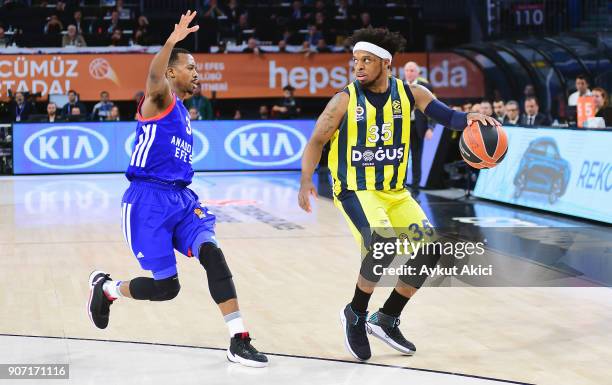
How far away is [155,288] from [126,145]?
1512 centimetres

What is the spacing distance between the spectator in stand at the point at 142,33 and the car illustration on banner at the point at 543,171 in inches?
504

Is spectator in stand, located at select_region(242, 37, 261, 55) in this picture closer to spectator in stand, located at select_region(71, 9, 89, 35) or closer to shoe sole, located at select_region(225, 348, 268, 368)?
spectator in stand, located at select_region(71, 9, 89, 35)

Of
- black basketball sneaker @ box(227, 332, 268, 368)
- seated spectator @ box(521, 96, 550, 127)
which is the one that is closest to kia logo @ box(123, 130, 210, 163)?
seated spectator @ box(521, 96, 550, 127)

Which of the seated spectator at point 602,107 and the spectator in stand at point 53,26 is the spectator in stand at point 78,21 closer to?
the spectator in stand at point 53,26

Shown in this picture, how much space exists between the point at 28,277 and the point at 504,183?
302 inches

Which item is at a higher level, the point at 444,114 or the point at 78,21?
the point at 78,21

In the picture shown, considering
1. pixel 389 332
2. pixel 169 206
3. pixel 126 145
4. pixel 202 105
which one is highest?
pixel 169 206

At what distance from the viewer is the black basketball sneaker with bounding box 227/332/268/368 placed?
599 centimetres

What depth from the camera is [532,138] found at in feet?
46.6

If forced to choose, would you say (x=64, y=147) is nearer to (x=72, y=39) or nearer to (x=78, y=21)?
(x=72, y=39)

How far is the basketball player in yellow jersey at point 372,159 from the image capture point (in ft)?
21.0

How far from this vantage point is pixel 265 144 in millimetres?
21797

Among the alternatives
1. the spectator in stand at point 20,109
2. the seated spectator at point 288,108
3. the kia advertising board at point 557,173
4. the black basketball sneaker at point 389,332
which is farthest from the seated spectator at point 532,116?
the spectator in stand at point 20,109

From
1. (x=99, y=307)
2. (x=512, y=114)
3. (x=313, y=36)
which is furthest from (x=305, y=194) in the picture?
(x=313, y=36)
